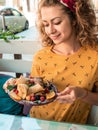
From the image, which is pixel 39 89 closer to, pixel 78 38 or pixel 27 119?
pixel 27 119

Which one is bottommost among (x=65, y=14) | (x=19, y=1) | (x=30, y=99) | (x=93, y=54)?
(x=30, y=99)

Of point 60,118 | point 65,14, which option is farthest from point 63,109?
point 65,14

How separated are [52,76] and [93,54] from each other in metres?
0.22

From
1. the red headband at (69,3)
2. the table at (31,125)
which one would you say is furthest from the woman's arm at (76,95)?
the red headband at (69,3)

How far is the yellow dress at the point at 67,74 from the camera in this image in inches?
42.4

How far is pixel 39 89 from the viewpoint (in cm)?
101

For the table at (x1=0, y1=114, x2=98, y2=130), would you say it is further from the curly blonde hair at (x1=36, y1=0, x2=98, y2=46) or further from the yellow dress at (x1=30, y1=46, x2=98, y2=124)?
the curly blonde hair at (x1=36, y1=0, x2=98, y2=46)

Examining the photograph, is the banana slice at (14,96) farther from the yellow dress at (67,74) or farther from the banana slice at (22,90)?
the yellow dress at (67,74)

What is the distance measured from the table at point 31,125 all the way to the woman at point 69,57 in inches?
5.0

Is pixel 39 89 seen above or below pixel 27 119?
above

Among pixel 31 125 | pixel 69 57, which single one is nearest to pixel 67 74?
pixel 69 57

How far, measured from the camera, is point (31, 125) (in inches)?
36.9

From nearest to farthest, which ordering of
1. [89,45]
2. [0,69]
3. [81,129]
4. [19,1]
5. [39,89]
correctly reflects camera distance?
[81,129] < [39,89] < [89,45] < [0,69] < [19,1]

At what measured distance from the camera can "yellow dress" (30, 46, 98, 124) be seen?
1078mm
